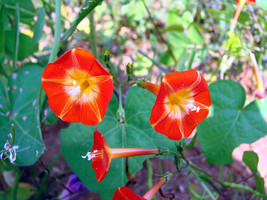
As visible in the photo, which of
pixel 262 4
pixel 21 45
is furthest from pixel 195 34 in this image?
pixel 21 45

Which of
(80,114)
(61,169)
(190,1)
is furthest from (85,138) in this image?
(190,1)

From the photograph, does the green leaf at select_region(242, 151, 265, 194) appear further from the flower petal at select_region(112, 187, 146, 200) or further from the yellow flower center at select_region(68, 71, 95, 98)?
the yellow flower center at select_region(68, 71, 95, 98)

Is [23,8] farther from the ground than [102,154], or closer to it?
farther from the ground

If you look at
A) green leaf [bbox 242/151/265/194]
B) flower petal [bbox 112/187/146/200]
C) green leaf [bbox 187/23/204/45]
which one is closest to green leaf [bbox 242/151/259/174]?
green leaf [bbox 242/151/265/194]

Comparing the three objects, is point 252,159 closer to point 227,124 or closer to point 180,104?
point 227,124

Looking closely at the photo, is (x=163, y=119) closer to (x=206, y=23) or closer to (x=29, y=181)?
(x=29, y=181)

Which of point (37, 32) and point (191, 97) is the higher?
point (37, 32)
